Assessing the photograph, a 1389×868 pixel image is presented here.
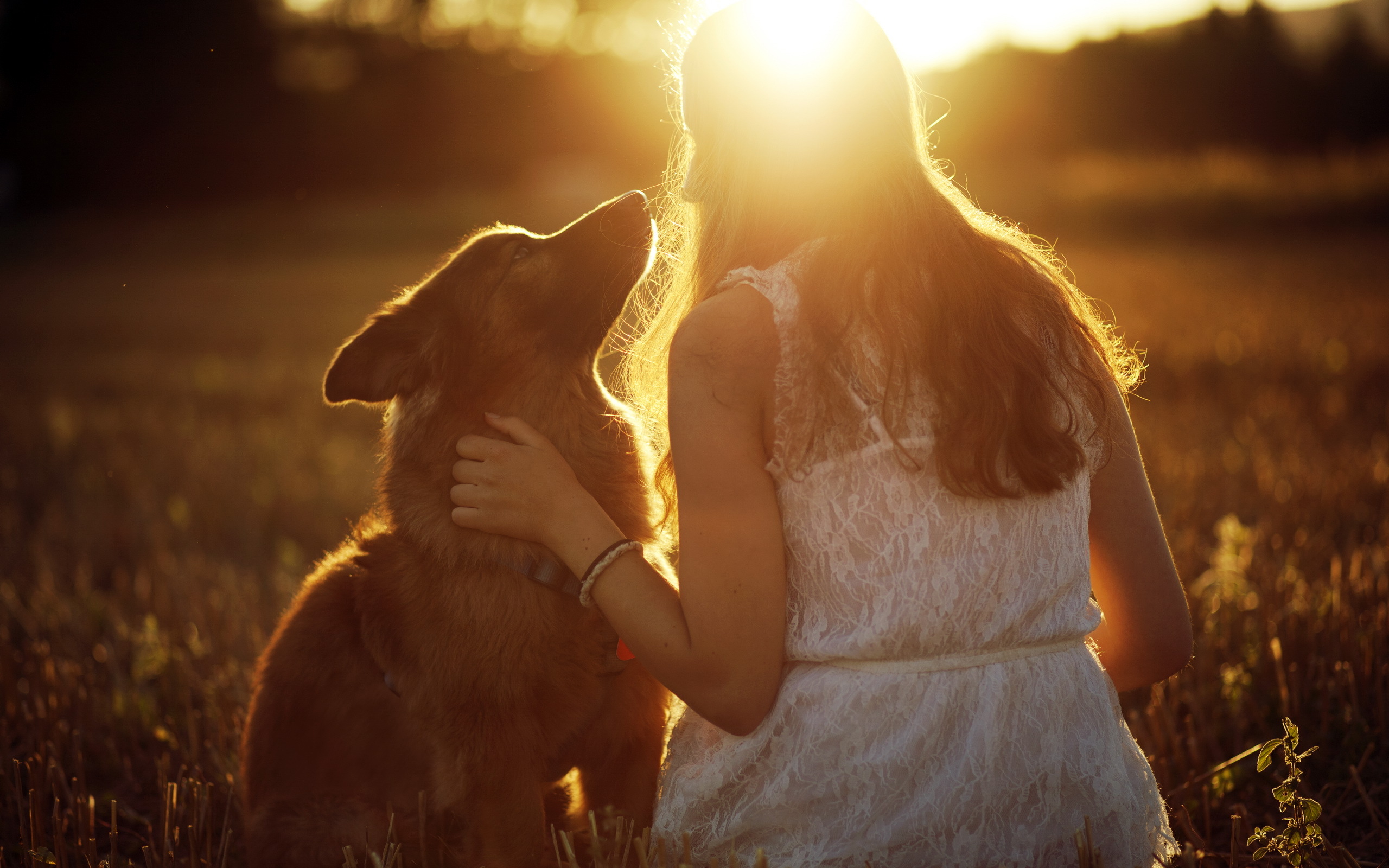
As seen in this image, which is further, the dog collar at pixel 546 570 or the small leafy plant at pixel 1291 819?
the dog collar at pixel 546 570

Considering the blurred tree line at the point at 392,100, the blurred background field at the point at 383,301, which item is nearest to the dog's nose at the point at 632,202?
the blurred background field at the point at 383,301

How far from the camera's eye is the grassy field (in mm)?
2756

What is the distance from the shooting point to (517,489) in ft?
7.07

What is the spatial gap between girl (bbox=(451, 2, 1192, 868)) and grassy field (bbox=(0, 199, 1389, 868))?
44 cm

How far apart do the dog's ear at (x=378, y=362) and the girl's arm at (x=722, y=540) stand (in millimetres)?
925

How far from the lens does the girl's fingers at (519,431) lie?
7.41 feet

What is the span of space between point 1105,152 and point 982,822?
25175 mm

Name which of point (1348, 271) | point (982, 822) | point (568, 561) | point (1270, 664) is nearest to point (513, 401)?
point (568, 561)

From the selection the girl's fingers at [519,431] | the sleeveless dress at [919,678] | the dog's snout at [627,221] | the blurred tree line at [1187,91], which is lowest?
the sleeveless dress at [919,678]

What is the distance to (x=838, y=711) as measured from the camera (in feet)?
5.97

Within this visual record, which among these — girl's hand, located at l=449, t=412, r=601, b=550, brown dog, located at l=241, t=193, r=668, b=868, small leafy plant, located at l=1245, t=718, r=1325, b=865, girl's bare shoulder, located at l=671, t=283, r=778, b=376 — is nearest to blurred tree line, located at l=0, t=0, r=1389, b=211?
brown dog, located at l=241, t=193, r=668, b=868

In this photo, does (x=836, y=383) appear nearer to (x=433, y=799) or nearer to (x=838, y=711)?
(x=838, y=711)

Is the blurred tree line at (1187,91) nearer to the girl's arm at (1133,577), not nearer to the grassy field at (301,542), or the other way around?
the grassy field at (301,542)

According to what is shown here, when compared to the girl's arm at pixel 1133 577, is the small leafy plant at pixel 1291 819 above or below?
below
